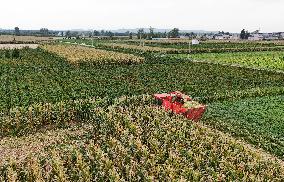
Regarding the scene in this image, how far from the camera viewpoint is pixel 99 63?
2044 inches

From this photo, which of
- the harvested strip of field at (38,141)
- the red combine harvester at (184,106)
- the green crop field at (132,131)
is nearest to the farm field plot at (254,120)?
the green crop field at (132,131)

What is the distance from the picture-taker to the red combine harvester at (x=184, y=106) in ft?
77.3

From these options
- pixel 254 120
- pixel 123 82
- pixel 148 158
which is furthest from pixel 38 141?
pixel 123 82

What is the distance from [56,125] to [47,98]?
598 centimetres

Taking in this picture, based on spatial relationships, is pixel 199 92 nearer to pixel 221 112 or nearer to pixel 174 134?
pixel 221 112

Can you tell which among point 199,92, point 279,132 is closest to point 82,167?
point 279,132

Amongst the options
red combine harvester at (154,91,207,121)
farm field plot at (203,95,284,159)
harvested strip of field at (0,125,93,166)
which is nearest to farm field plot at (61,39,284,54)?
farm field plot at (203,95,284,159)

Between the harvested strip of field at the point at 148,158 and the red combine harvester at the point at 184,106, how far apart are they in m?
2.03

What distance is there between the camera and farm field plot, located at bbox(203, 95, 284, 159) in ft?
68.6

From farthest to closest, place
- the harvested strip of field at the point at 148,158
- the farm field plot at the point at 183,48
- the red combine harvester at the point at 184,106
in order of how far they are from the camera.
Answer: the farm field plot at the point at 183,48
the red combine harvester at the point at 184,106
the harvested strip of field at the point at 148,158

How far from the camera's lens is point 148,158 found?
16.4 meters

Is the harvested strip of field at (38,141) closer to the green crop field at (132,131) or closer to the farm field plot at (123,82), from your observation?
the green crop field at (132,131)

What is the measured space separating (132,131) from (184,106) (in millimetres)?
4654

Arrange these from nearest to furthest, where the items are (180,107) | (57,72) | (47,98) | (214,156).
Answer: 1. (214,156)
2. (180,107)
3. (47,98)
4. (57,72)
